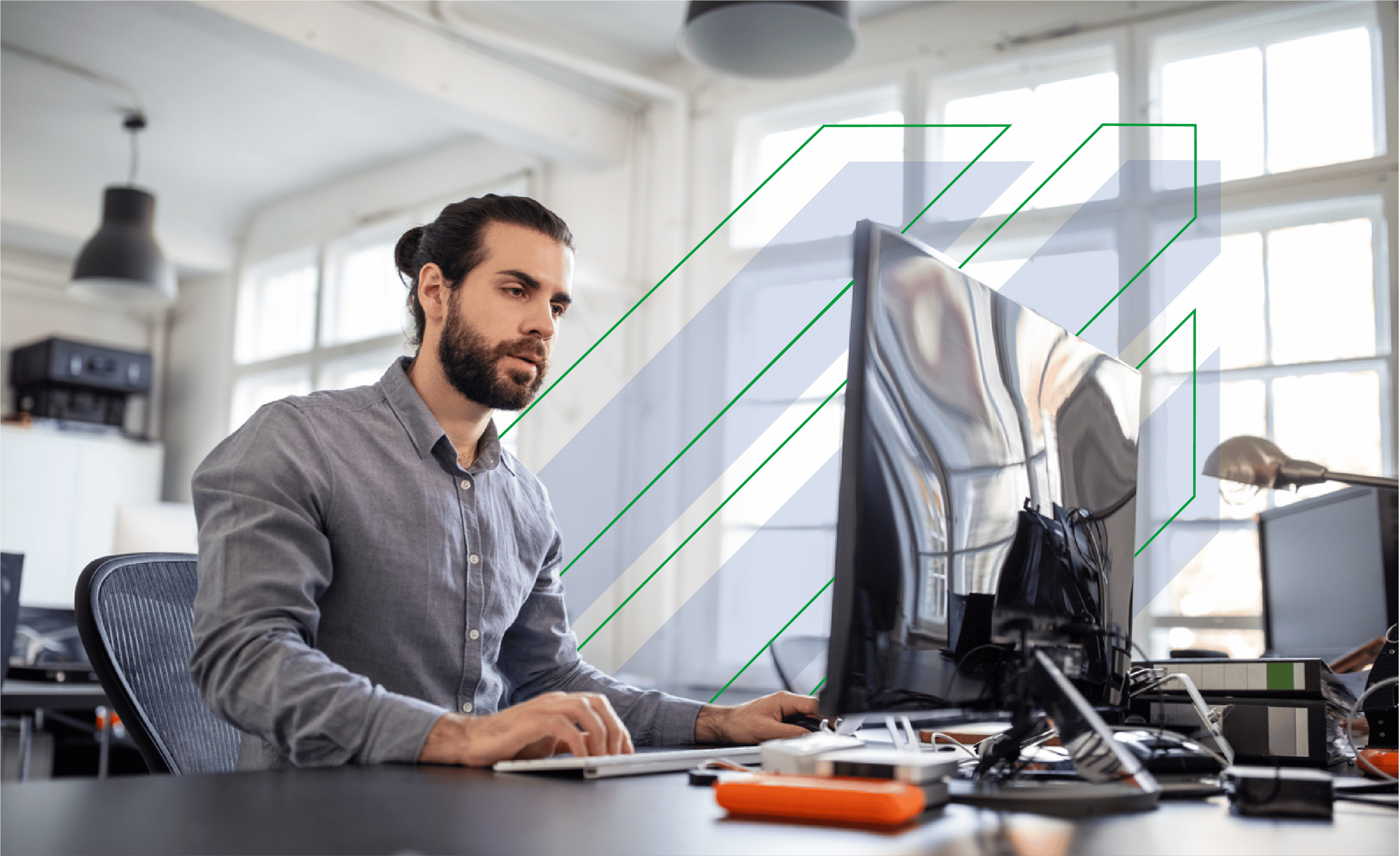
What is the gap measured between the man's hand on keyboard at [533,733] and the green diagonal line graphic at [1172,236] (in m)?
0.45

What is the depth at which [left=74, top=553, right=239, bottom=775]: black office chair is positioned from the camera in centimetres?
111

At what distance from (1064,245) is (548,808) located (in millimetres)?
1982

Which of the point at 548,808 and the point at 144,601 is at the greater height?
the point at 144,601

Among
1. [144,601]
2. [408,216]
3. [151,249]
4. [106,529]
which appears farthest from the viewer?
A: [106,529]

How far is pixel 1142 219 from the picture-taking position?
11.0 ft

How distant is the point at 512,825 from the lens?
0.63 m

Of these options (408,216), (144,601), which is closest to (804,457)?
→ (144,601)

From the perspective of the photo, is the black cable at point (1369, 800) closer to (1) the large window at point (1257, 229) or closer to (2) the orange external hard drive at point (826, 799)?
(2) the orange external hard drive at point (826, 799)

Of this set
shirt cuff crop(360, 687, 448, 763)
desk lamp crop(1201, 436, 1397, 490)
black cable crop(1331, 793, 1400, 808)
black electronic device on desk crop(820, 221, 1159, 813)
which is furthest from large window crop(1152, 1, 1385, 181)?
shirt cuff crop(360, 687, 448, 763)

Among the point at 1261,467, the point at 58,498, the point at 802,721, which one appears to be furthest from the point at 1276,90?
the point at 58,498

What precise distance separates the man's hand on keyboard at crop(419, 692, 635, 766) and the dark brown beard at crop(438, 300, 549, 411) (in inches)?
22.7

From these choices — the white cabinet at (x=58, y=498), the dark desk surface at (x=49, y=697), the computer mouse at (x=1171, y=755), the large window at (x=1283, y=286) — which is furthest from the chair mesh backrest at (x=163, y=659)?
the white cabinet at (x=58, y=498)

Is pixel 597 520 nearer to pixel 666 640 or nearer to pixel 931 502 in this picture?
pixel 931 502

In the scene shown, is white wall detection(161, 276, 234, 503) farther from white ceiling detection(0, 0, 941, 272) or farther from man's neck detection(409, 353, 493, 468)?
man's neck detection(409, 353, 493, 468)
